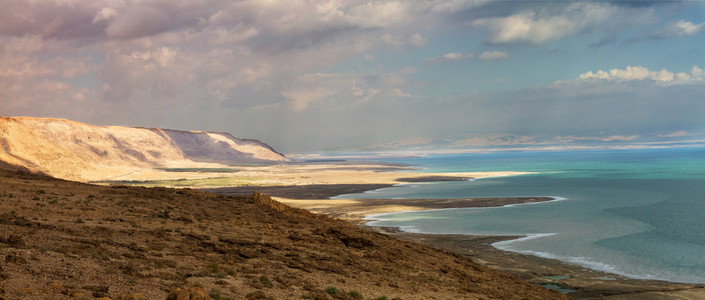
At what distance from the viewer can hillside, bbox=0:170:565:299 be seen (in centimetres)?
1374

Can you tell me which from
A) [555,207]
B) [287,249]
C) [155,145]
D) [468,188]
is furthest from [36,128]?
[287,249]

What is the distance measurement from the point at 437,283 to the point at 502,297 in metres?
2.28

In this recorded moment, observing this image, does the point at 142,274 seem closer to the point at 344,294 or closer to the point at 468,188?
the point at 344,294

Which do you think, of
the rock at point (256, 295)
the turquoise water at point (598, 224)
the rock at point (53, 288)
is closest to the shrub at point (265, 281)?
the rock at point (256, 295)

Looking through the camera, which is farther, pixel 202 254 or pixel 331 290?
pixel 202 254

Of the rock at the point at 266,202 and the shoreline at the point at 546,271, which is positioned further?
the rock at the point at 266,202

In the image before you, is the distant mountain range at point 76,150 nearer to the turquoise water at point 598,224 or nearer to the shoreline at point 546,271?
the turquoise water at point 598,224

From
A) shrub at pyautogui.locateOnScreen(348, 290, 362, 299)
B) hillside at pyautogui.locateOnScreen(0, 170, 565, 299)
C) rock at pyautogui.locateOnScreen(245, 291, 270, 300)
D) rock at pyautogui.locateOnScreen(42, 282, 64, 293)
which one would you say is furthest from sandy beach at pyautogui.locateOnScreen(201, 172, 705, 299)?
rock at pyautogui.locateOnScreen(42, 282, 64, 293)

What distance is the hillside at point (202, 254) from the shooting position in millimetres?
13742

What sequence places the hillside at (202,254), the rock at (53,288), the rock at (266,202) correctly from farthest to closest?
the rock at (266,202) → the hillside at (202,254) → the rock at (53,288)

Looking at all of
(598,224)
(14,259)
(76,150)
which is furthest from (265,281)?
(76,150)

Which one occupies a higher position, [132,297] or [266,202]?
[266,202]

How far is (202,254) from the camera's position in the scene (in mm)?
18547

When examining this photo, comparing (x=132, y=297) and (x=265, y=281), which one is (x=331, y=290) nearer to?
(x=265, y=281)
